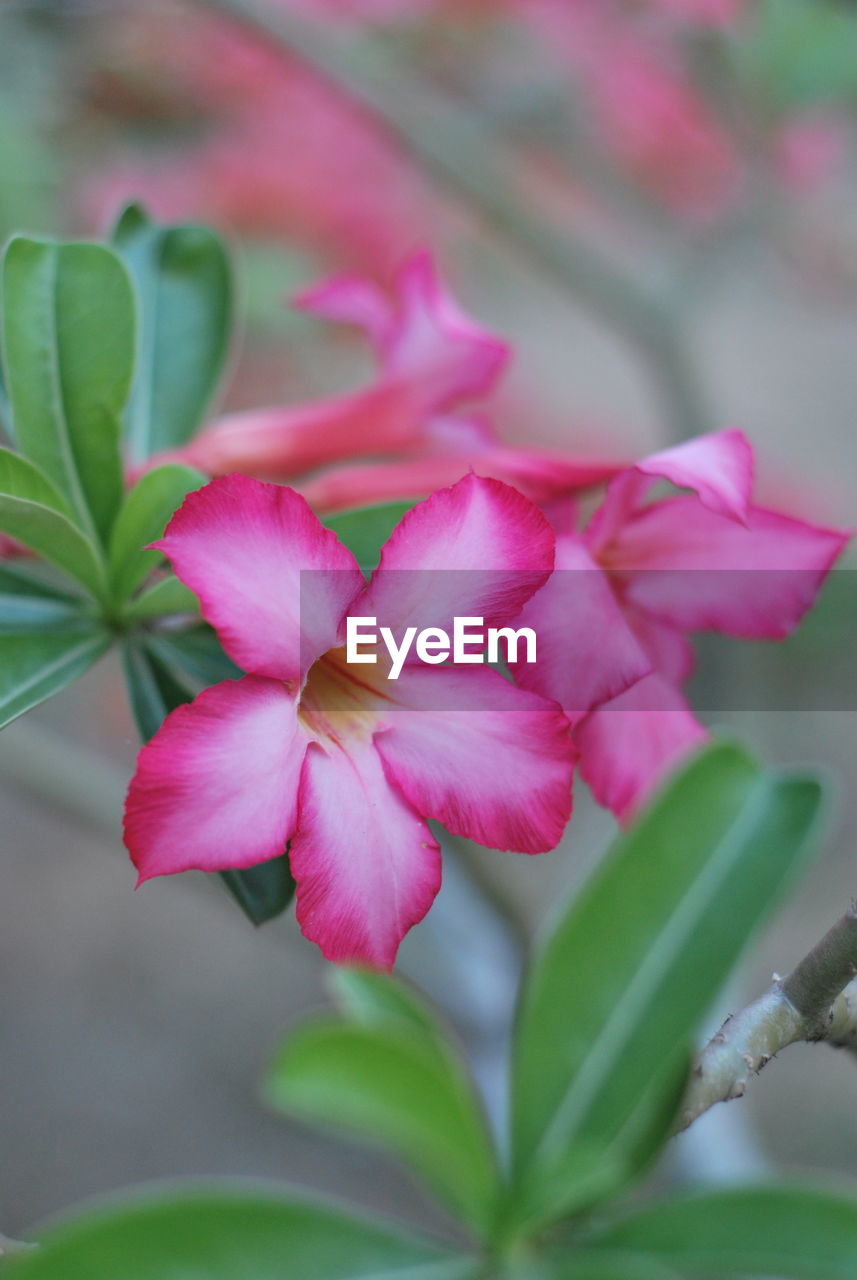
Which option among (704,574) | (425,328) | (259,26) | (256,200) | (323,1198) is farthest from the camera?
(256,200)

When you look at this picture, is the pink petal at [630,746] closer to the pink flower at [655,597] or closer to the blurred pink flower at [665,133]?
the pink flower at [655,597]

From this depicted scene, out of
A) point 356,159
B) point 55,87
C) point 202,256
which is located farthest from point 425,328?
point 356,159

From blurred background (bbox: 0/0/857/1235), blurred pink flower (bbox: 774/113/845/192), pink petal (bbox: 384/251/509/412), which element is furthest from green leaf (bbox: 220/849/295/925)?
blurred pink flower (bbox: 774/113/845/192)

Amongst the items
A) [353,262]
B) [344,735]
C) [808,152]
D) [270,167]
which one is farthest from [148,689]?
[808,152]

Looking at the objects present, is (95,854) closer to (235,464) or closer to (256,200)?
(256,200)

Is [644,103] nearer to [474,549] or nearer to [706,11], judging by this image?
[706,11]

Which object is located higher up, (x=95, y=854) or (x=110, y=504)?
(x=110, y=504)
